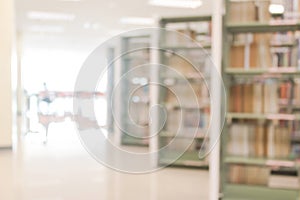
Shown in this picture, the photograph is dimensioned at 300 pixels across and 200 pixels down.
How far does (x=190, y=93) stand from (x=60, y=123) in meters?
6.68

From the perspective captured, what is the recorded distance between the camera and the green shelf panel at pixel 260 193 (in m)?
2.81

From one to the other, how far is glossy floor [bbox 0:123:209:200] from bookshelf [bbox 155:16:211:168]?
364 millimetres

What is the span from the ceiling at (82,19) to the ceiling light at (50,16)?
0.40 ft

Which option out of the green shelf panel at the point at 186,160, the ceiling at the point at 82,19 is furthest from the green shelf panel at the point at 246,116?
the ceiling at the point at 82,19

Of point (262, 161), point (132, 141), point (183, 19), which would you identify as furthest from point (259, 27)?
point (132, 141)

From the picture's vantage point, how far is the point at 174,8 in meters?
7.22

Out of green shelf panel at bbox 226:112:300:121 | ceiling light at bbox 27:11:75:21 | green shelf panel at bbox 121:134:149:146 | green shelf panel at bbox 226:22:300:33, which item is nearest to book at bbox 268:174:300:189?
green shelf panel at bbox 226:112:300:121

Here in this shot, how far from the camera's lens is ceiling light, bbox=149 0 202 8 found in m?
6.54

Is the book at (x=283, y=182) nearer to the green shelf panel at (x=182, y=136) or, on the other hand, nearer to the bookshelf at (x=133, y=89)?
the green shelf panel at (x=182, y=136)

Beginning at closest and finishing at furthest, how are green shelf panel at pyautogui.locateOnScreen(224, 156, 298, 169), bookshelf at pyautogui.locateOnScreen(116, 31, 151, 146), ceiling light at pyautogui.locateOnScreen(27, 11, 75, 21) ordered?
green shelf panel at pyautogui.locateOnScreen(224, 156, 298, 169)
bookshelf at pyautogui.locateOnScreen(116, 31, 151, 146)
ceiling light at pyautogui.locateOnScreen(27, 11, 75, 21)

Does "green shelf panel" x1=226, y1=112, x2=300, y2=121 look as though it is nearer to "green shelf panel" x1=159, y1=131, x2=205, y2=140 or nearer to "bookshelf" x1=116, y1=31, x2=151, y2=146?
"green shelf panel" x1=159, y1=131, x2=205, y2=140

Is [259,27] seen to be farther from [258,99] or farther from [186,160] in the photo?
[186,160]

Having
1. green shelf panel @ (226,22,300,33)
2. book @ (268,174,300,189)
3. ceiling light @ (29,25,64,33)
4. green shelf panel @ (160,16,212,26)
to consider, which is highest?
ceiling light @ (29,25,64,33)

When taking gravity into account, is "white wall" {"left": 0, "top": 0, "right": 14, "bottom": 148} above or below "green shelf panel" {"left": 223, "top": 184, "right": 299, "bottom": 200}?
above
